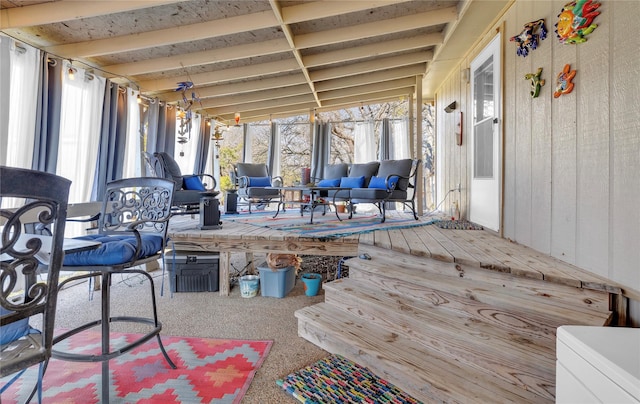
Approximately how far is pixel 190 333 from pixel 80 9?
2749 mm

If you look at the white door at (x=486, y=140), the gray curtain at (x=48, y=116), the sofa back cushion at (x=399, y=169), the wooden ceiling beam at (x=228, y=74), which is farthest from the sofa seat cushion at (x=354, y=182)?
the gray curtain at (x=48, y=116)

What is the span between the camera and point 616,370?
85 cm

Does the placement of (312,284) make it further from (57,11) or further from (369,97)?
(369,97)

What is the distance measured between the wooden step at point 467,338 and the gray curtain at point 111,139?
3443mm

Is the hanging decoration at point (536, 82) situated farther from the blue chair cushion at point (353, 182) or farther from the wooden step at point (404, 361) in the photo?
the blue chair cushion at point (353, 182)

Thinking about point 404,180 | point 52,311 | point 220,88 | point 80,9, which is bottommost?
point 52,311

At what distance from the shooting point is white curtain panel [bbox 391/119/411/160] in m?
6.59

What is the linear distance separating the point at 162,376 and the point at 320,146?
18.7 ft

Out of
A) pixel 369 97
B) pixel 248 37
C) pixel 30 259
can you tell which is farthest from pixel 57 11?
pixel 369 97

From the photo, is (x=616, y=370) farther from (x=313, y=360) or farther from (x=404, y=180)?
(x=404, y=180)

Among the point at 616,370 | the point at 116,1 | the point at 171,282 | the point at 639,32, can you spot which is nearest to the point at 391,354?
the point at 616,370

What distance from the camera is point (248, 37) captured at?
12.0 feet

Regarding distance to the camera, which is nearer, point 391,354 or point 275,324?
point 391,354

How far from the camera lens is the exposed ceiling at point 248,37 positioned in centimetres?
292
